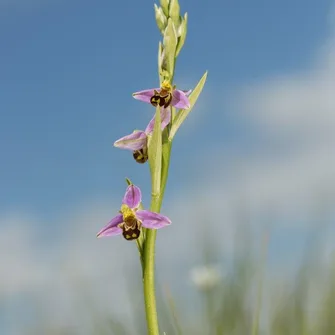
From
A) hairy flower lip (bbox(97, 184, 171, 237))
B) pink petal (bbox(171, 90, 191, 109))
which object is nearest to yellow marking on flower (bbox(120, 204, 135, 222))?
hairy flower lip (bbox(97, 184, 171, 237))

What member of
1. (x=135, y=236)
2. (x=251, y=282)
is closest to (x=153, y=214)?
(x=135, y=236)

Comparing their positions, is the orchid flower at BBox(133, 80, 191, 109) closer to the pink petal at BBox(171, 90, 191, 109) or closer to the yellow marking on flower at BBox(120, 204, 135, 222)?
the pink petal at BBox(171, 90, 191, 109)

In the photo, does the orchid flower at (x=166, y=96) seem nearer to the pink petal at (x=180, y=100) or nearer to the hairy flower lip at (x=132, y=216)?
the pink petal at (x=180, y=100)

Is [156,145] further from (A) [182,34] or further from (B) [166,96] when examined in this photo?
(A) [182,34]

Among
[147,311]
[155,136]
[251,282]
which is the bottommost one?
[147,311]

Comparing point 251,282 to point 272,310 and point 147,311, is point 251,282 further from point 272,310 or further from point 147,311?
point 147,311

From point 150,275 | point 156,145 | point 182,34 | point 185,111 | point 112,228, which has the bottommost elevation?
point 150,275

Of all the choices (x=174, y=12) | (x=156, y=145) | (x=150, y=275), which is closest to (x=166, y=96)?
(x=156, y=145)

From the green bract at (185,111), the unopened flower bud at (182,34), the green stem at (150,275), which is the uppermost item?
the unopened flower bud at (182,34)

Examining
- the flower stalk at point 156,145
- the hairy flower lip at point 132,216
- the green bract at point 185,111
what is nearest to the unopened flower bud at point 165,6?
the flower stalk at point 156,145
